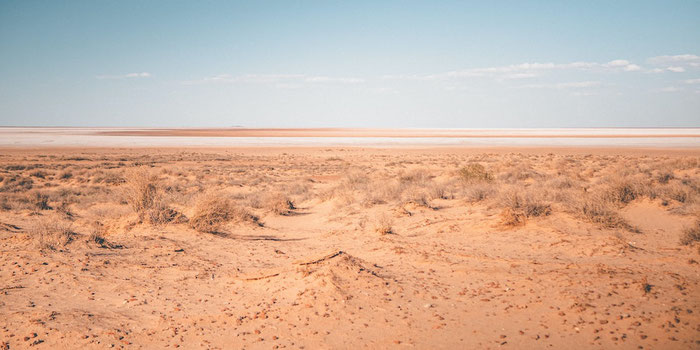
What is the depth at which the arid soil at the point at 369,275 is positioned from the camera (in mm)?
5703

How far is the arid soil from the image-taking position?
18.7ft

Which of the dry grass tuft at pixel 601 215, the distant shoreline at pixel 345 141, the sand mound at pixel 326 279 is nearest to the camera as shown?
the sand mound at pixel 326 279

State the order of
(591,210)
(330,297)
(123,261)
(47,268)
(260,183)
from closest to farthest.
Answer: (330,297) < (47,268) < (123,261) < (591,210) < (260,183)

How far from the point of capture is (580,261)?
8.73 metres

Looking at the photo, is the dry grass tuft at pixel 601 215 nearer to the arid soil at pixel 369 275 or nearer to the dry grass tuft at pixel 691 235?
the arid soil at pixel 369 275

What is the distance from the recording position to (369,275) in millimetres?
7637

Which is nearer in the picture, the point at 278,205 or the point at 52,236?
Answer: the point at 52,236

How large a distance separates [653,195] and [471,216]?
6.28 metres

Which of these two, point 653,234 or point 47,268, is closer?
point 47,268

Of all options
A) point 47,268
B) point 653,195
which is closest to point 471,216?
point 653,195

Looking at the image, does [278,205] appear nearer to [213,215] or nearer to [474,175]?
[213,215]

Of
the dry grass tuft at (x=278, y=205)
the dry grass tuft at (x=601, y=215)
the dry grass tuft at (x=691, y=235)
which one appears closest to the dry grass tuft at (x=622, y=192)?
the dry grass tuft at (x=601, y=215)

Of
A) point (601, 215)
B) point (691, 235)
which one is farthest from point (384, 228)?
point (691, 235)

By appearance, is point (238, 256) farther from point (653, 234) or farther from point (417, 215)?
point (653, 234)
